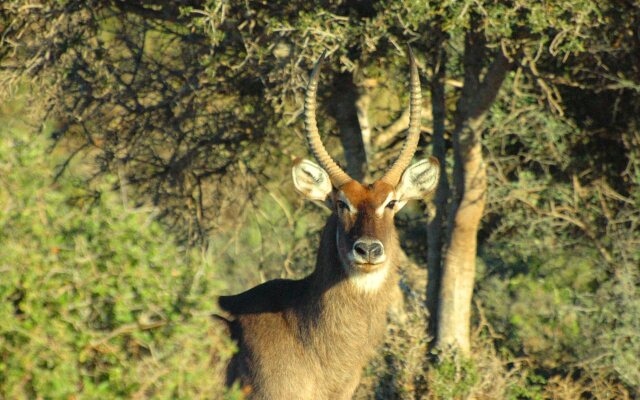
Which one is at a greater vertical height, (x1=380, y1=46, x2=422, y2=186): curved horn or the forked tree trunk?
(x1=380, y1=46, x2=422, y2=186): curved horn

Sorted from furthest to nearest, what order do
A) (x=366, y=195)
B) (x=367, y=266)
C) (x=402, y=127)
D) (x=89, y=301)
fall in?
(x=402, y=127) → (x=366, y=195) → (x=367, y=266) → (x=89, y=301)

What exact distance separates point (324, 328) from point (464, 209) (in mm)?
3076

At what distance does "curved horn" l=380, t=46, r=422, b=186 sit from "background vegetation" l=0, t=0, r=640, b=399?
89 centimetres

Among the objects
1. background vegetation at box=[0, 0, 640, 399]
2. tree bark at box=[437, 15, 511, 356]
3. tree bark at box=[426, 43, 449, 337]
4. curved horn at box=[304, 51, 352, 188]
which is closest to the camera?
curved horn at box=[304, 51, 352, 188]

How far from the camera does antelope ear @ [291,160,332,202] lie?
6.73m

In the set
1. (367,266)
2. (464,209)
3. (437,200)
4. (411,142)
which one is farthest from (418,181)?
Result: (437,200)

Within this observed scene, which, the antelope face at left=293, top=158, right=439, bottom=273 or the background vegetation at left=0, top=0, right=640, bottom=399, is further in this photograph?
the background vegetation at left=0, top=0, right=640, bottom=399

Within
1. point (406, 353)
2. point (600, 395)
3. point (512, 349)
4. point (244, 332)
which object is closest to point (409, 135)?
point (244, 332)

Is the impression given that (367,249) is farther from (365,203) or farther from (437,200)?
(437,200)

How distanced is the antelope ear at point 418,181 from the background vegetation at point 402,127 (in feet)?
4.41

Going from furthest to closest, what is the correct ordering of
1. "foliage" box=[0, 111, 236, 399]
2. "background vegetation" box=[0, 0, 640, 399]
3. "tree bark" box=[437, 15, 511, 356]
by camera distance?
"tree bark" box=[437, 15, 511, 356]
"background vegetation" box=[0, 0, 640, 399]
"foliage" box=[0, 111, 236, 399]

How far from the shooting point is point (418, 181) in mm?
6895

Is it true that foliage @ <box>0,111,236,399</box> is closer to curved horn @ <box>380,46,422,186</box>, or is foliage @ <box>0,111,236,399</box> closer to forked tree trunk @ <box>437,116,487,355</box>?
curved horn @ <box>380,46,422,186</box>

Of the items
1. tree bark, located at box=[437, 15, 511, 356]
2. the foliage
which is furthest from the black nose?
tree bark, located at box=[437, 15, 511, 356]
